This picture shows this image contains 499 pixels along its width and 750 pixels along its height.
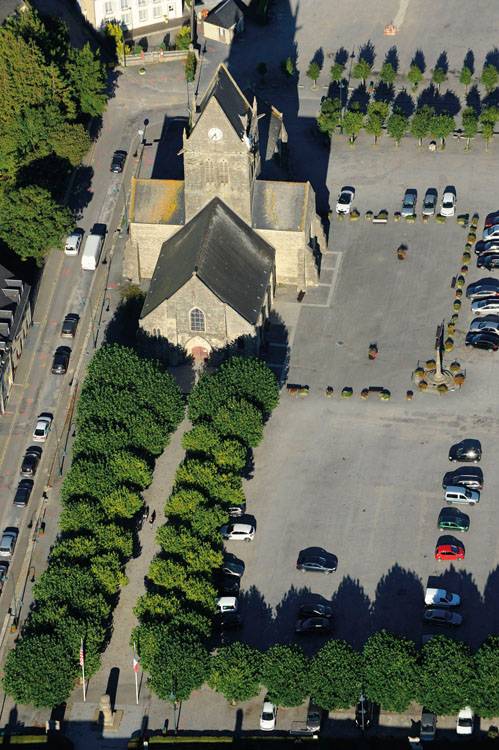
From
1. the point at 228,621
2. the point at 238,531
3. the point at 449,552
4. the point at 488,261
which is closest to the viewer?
the point at 228,621

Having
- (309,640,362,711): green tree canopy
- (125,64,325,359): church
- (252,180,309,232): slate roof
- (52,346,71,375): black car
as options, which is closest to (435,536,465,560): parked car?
(309,640,362,711): green tree canopy

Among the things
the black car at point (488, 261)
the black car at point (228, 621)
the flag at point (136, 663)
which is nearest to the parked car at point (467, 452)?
the black car at point (488, 261)

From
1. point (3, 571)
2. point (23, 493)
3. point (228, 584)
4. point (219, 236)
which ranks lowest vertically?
point (3, 571)

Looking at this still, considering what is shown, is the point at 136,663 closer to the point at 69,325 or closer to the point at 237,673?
the point at 237,673

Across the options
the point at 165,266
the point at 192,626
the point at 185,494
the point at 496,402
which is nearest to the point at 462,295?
the point at 496,402

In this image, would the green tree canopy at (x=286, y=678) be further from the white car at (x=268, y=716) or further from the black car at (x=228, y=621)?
the black car at (x=228, y=621)

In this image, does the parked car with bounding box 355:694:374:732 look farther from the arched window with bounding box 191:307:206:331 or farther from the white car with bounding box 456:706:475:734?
the arched window with bounding box 191:307:206:331

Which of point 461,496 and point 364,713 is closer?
point 364,713

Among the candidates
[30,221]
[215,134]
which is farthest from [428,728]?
[30,221]

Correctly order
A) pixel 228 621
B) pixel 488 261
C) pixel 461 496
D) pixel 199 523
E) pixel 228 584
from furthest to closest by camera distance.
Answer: pixel 488 261 → pixel 461 496 → pixel 228 584 → pixel 199 523 → pixel 228 621

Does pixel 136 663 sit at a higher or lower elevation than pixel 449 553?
lower
